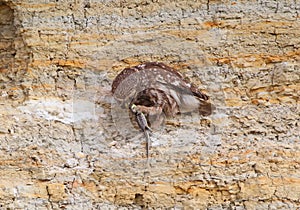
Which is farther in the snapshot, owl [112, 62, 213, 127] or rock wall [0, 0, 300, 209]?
owl [112, 62, 213, 127]

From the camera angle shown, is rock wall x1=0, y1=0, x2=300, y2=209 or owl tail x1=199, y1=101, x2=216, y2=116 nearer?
rock wall x1=0, y1=0, x2=300, y2=209

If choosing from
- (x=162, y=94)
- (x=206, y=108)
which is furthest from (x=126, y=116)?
(x=206, y=108)

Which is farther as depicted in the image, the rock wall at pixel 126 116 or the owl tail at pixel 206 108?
the owl tail at pixel 206 108

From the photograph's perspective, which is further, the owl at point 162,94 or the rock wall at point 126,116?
the owl at point 162,94
